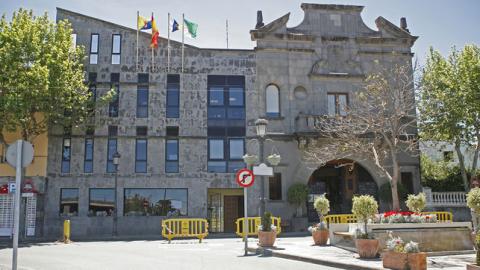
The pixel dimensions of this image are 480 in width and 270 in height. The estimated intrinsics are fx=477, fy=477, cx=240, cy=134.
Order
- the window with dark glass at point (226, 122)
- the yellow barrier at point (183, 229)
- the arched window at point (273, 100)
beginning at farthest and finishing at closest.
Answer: the arched window at point (273, 100), the window with dark glass at point (226, 122), the yellow barrier at point (183, 229)

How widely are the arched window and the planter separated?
1854 cm

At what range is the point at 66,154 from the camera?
27938 millimetres

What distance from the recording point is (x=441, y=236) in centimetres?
1478

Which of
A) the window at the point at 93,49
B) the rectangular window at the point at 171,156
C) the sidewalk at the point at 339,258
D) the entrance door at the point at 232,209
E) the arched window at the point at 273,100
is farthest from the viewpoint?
the arched window at the point at 273,100

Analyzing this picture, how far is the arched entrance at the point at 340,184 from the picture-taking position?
3066 centimetres

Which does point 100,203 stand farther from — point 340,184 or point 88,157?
point 340,184

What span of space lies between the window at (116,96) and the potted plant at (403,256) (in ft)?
68.6

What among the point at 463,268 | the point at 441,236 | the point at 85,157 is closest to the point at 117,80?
the point at 85,157

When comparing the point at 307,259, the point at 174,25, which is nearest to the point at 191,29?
the point at 174,25

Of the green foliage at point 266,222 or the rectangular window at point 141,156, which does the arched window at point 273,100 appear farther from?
the green foliage at point 266,222

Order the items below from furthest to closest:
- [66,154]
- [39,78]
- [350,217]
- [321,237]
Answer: [66,154] < [39,78] < [350,217] < [321,237]

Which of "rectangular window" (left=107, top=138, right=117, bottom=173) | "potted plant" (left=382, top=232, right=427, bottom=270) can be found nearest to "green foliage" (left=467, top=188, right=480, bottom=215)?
"potted plant" (left=382, top=232, right=427, bottom=270)

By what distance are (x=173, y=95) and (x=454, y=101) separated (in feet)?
53.9

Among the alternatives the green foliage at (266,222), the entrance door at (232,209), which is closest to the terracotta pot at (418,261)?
the green foliage at (266,222)
